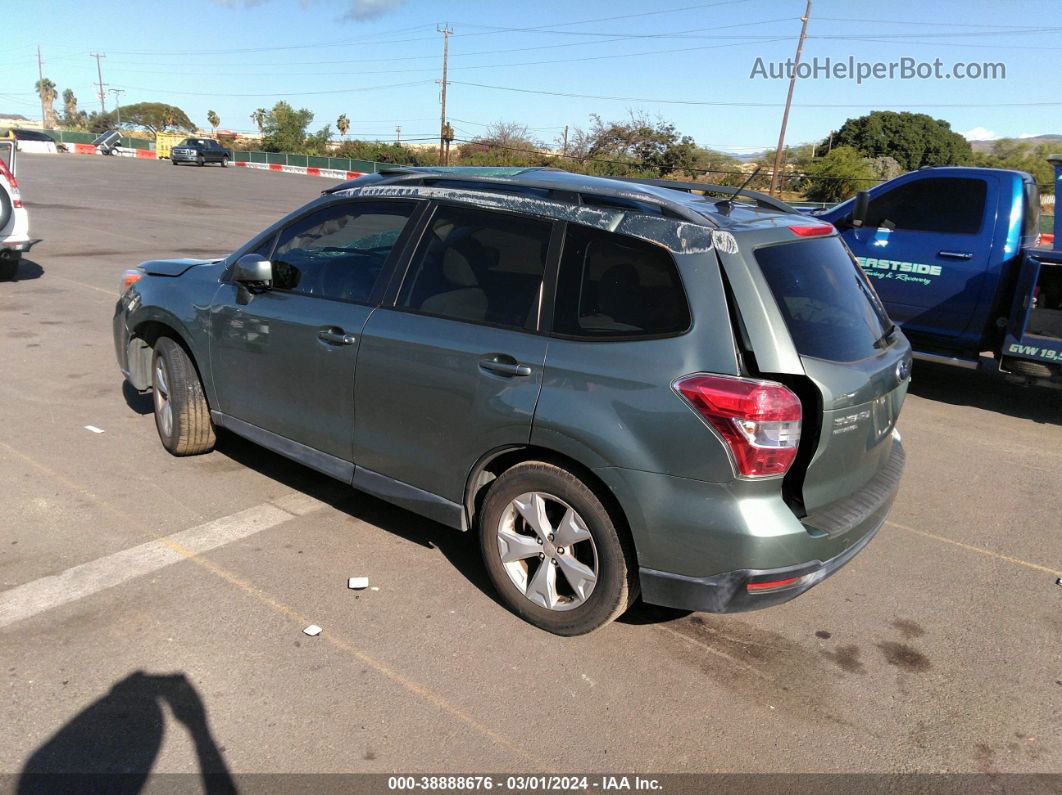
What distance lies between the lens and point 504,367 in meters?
3.30

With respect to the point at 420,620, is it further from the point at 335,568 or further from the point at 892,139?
the point at 892,139

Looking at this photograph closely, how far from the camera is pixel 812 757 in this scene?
281cm

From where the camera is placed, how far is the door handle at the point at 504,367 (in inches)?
128

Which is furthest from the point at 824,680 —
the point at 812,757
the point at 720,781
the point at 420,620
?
the point at 420,620

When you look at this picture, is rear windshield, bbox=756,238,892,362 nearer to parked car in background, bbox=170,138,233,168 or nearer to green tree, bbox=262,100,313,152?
parked car in background, bbox=170,138,233,168

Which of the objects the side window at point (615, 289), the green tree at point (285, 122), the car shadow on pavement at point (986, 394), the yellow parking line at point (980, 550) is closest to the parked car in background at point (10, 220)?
the side window at point (615, 289)

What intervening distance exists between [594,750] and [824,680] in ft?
3.52

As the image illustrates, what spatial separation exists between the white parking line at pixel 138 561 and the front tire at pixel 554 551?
143cm

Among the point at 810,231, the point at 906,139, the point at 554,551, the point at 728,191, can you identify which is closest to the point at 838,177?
the point at 728,191

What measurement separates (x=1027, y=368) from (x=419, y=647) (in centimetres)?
598

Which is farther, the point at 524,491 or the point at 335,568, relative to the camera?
the point at 335,568

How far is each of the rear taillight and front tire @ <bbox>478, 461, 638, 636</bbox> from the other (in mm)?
581

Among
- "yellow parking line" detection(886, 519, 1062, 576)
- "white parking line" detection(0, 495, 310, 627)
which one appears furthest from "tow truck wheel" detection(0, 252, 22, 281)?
"yellow parking line" detection(886, 519, 1062, 576)

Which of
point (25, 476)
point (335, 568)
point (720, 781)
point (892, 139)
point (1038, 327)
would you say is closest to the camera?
point (720, 781)
